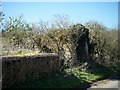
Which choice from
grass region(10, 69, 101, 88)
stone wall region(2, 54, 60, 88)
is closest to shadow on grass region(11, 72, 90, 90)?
grass region(10, 69, 101, 88)

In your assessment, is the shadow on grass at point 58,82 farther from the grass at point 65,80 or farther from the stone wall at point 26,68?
the stone wall at point 26,68

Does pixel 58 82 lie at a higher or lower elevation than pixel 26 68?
lower

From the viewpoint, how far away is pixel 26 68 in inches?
672

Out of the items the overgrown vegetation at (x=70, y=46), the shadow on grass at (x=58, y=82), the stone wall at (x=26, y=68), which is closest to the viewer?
the stone wall at (x=26, y=68)

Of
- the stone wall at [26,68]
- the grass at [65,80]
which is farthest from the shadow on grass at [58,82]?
the stone wall at [26,68]

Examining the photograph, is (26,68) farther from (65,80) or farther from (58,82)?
(65,80)

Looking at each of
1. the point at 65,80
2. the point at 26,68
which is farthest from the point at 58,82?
the point at 26,68

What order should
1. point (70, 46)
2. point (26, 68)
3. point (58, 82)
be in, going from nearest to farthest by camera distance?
point (26, 68) → point (58, 82) → point (70, 46)

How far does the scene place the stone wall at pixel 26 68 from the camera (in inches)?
588

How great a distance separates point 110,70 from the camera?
30.0m

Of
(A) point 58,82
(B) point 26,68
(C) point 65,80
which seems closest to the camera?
(B) point 26,68

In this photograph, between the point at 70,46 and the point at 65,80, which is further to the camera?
the point at 70,46

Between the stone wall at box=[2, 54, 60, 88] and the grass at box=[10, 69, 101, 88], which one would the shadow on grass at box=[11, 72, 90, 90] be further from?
the stone wall at box=[2, 54, 60, 88]

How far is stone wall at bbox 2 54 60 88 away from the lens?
14.9 m
